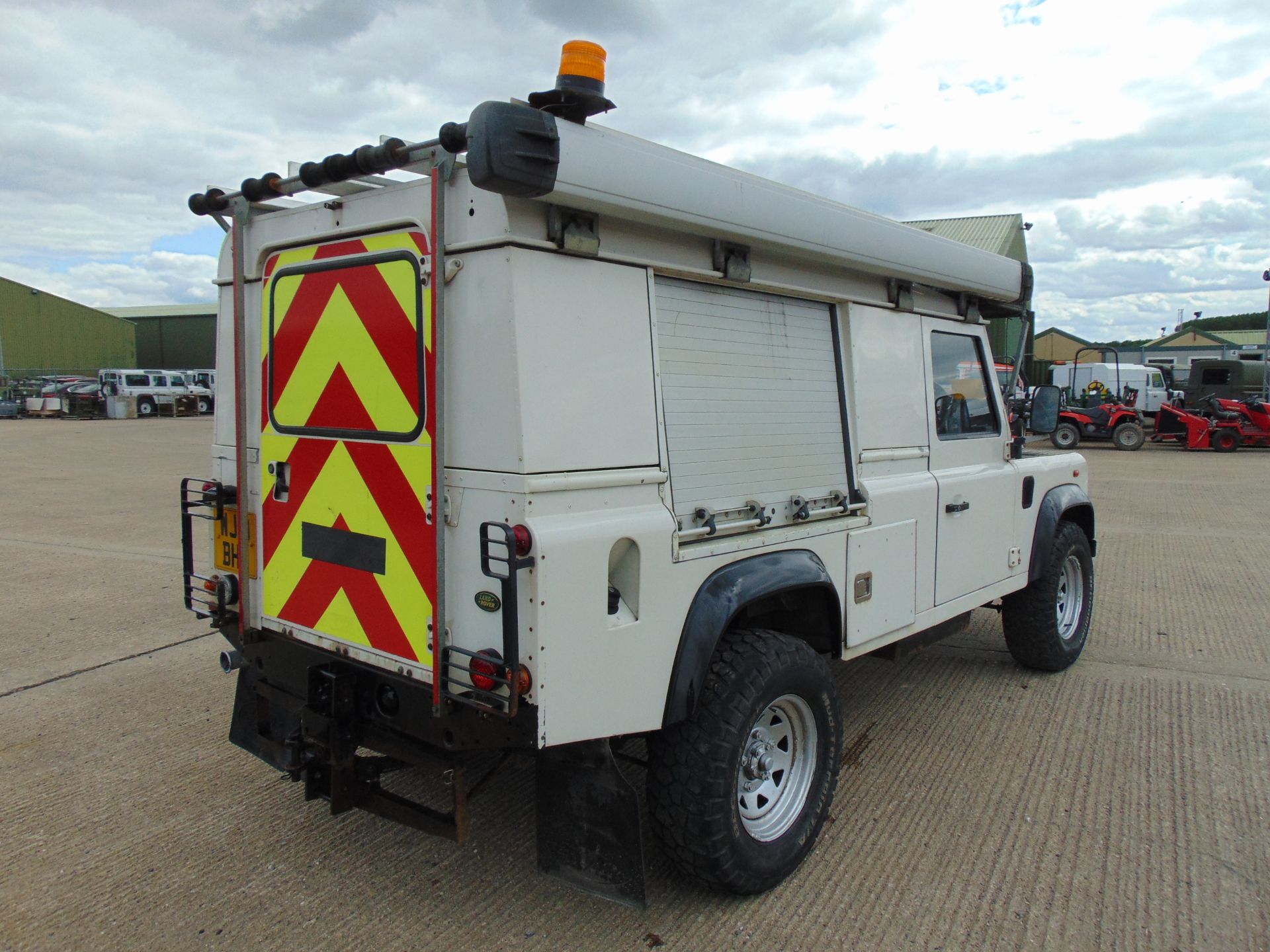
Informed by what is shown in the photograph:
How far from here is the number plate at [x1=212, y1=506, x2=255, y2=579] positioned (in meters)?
3.31

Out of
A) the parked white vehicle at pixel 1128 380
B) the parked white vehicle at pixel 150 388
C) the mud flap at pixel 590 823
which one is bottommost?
the mud flap at pixel 590 823

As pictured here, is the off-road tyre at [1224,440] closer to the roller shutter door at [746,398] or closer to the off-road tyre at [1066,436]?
the off-road tyre at [1066,436]

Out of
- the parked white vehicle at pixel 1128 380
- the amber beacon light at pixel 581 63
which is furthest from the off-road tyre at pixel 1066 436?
the amber beacon light at pixel 581 63

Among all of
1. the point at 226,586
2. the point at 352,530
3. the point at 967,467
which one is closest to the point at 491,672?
the point at 352,530

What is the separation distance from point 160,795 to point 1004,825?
3405 mm

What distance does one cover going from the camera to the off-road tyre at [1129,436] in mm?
20766

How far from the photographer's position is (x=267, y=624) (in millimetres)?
3244

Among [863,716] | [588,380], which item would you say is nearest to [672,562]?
[588,380]

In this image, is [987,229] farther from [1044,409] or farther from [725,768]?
[725,768]

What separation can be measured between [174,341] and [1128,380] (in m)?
50.1

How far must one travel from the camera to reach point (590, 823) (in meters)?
2.62

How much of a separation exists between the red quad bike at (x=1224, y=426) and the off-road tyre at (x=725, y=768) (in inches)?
851

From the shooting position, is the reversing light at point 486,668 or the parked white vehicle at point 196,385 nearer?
the reversing light at point 486,668

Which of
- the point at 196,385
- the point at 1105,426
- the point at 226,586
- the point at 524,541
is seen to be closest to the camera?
the point at 524,541
